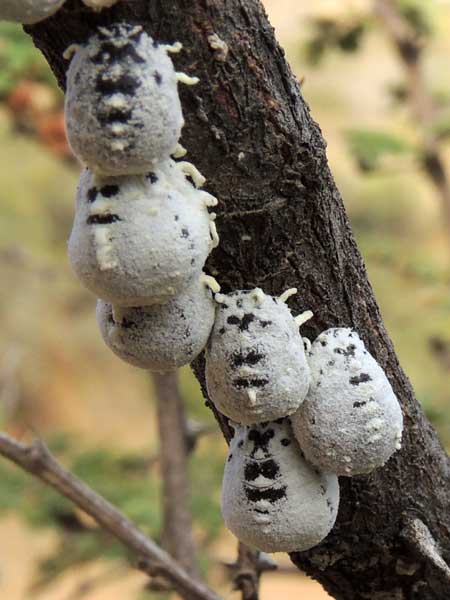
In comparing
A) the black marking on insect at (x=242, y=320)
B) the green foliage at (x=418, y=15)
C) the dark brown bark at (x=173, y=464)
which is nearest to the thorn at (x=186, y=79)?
the black marking on insect at (x=242, y=320)

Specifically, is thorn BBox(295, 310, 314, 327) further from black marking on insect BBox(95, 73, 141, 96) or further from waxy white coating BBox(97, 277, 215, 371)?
black marking on insect BBox(95, 73, 141, 96)

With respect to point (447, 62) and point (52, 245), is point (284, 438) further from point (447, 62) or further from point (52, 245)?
point (447, 62)

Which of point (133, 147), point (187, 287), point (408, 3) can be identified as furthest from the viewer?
point (408, 3)

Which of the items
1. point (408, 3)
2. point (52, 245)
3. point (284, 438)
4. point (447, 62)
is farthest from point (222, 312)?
point (447, 62)

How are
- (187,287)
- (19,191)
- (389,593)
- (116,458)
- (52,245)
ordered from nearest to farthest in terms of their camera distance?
1. (187,287)
2. (389,593)
3. (116,458)
4. (52,245)
5. (19,191)

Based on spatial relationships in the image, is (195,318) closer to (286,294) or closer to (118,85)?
(286,294)

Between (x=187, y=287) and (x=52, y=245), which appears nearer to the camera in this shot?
(x=187, y=287)

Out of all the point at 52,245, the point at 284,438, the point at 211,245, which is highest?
the point at 52,245

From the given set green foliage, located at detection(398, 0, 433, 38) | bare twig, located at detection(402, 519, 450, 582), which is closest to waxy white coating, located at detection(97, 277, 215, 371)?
bare twig, located at detection(402, 519, 450, 582)
